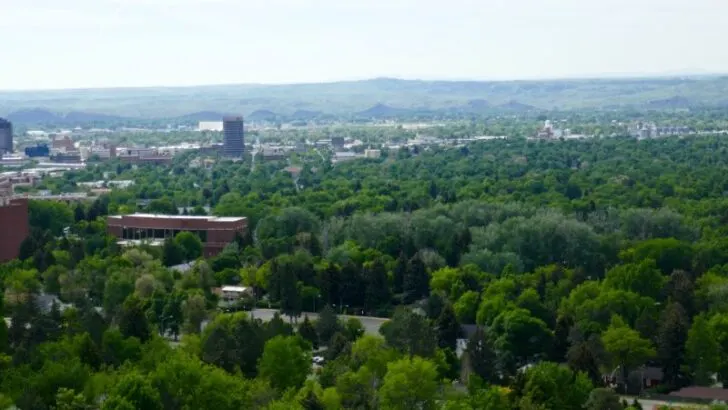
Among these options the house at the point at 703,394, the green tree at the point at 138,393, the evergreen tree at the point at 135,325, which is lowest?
the house at the point at 703,394

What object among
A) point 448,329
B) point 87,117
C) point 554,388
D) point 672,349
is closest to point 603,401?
point 554,388

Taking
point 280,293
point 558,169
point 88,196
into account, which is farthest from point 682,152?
point 280,293

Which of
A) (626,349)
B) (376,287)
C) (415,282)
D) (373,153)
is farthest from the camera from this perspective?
(373,153)

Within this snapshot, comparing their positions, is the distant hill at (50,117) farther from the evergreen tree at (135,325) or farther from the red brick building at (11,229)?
the evergreen tree at (135,325)

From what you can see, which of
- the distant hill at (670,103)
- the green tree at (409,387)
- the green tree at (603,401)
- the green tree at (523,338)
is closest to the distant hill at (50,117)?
the distant hill at (670,103)

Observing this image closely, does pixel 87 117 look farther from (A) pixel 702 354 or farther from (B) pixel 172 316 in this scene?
(A) pixel 702 354

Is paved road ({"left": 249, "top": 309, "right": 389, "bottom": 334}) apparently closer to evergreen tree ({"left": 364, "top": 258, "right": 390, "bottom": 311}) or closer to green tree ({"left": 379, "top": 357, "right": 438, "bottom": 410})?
evergreen tree ({"left": 364, "top": 258, "right": 390, "bottom": 311})

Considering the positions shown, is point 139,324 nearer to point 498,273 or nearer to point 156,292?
point 156,292
